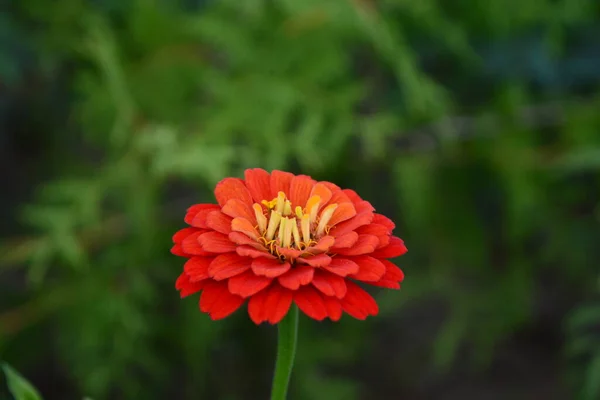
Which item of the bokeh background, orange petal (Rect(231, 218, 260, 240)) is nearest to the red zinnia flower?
orange petal (Rect(231, 218, 260, 240))

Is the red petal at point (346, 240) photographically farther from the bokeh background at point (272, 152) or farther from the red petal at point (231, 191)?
the bokeh background at point (272, 152)

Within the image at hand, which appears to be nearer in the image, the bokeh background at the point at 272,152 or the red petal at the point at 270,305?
the red petal at the point at 270,305

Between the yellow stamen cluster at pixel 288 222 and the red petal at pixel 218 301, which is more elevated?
the yellow stamen cluster at pixel 288 222

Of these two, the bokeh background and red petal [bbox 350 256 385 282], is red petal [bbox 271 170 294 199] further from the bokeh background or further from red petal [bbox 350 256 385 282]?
the bokeh background

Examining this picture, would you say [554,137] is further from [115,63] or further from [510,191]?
[115,63]

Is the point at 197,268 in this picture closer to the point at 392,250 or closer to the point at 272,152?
the point at 392,250

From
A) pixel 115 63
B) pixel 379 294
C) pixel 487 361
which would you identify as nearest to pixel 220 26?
pixel 115 63

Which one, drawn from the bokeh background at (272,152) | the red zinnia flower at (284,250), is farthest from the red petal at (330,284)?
the bokeh background at (272,152)
